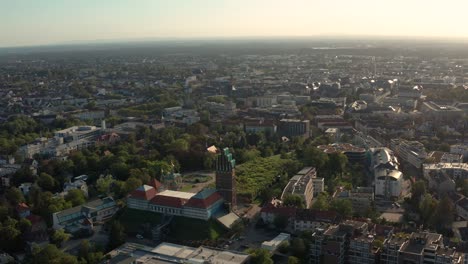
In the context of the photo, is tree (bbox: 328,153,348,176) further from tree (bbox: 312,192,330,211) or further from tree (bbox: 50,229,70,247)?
tree (bbox: 50,229,70,247)

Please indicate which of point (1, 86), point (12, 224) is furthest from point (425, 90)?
point (1, 86)

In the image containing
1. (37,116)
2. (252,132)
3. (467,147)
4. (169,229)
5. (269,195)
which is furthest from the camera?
(37,116)

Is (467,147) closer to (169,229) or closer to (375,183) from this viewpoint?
(375,183)

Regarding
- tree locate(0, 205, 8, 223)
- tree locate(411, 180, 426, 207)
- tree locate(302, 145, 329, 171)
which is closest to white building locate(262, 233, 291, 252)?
tree locate(411, 180, 426, 207)

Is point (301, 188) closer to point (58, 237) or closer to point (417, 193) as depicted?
point (417, 193)

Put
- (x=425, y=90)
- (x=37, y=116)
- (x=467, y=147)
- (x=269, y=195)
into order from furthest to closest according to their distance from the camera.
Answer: (x=425, y=90) → (x=37, y=116) → (x=467, y=147) → (x=269, y=195)

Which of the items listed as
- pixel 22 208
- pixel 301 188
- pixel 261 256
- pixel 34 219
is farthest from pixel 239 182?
pixel 22 208
